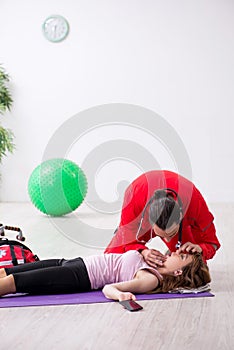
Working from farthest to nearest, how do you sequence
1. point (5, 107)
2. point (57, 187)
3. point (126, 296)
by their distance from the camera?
point (5, 107), point (57, 187), point (126, 296)

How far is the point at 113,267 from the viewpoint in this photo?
311 centimetres

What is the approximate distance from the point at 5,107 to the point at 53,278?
4.19 m

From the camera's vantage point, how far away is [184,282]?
10.1 feet

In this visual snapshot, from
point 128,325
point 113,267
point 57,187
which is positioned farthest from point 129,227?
point 57,187

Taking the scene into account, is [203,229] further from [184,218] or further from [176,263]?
[176,263]

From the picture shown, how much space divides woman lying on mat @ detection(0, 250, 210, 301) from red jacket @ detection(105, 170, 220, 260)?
0.18 meters

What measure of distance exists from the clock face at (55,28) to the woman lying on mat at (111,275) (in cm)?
424

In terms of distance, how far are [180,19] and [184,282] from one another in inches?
172

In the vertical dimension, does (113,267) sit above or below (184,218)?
below

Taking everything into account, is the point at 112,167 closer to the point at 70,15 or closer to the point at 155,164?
the point at 155,164

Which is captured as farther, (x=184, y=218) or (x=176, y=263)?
(x=184, y=218)

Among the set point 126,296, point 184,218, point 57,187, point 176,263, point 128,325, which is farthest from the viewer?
point 57,187

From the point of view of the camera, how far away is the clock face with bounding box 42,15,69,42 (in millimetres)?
6867

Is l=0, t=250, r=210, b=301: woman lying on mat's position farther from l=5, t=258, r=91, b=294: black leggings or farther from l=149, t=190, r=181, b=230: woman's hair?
l=149, t=190, r=181, b=230: woman's hair
